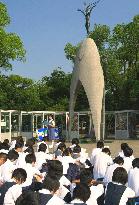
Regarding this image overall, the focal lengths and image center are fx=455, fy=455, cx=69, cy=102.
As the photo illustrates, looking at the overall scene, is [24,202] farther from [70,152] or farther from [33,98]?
[33,98]

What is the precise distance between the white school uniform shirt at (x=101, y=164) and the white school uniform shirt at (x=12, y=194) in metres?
4.32

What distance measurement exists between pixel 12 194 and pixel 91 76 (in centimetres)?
1955

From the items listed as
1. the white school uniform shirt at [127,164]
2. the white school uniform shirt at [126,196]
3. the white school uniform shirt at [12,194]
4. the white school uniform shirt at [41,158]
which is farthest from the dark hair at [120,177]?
the white school uniform shirt at [41,158]

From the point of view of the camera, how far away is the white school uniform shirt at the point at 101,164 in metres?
10.5

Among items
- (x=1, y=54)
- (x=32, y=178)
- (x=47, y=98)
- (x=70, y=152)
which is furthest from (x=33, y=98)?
(x=32, y=178)

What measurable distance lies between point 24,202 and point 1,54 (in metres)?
28.7

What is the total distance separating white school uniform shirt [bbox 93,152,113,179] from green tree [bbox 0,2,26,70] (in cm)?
2287

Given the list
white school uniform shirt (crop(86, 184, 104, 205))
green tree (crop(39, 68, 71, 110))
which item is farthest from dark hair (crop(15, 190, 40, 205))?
green tree (crop(39, 68, 71, 110))

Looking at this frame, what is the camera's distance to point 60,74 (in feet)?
154

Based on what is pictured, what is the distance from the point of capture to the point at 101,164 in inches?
415

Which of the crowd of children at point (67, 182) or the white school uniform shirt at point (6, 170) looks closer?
the crowd of children at point (67, 182)

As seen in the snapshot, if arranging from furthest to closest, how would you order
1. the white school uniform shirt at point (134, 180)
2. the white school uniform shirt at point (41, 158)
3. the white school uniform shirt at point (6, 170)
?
the white school uniform shirt at point (41, 158) < the white school uniform shirt at point (6, 170) < the white school uniform shirt at point (134, 180)

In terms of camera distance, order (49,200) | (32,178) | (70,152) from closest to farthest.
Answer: (49,200)
(32,178)
(70,152)

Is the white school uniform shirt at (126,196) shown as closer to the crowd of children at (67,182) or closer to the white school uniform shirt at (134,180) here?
the crowd of children at (67,182)
